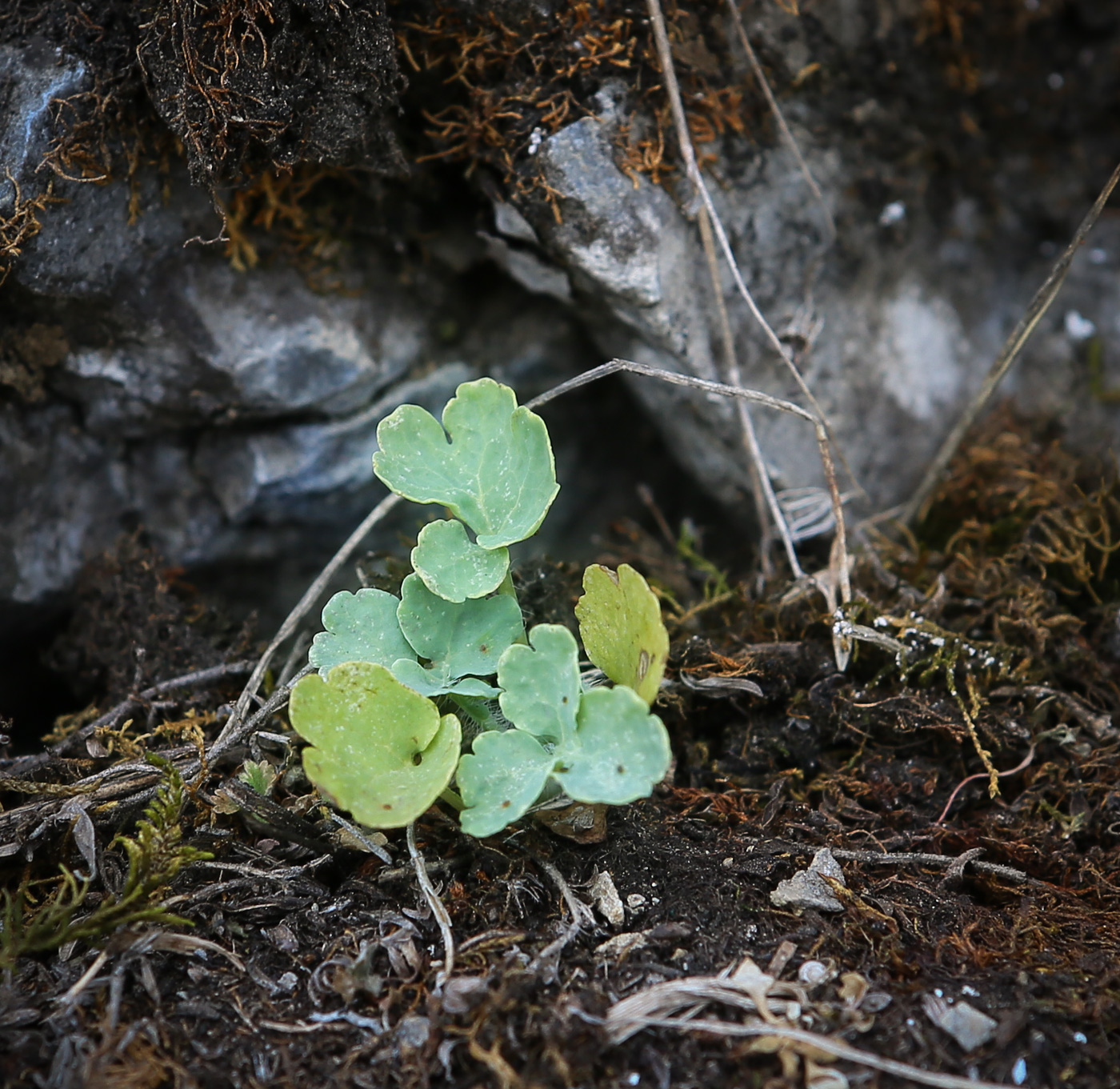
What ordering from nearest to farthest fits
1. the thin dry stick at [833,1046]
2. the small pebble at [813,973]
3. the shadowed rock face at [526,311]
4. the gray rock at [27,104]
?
the thin dry stick at [833,1046] → the small pebble at [813,973] → the gray rock at [27,104] → the shadowed rock face at [526,311]

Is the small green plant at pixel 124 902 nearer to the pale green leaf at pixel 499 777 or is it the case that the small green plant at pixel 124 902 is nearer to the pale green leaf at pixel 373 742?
the pale green leaf at pixel 373 742

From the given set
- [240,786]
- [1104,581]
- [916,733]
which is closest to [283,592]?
[240,786]

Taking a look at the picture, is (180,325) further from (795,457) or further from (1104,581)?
(1104,581)

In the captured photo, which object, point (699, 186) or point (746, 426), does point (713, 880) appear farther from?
point (699, 186)

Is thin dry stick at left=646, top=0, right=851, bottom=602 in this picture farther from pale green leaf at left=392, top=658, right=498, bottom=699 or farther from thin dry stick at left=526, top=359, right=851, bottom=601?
pale green leaf at left=392, top=658, right=498, bottom=699

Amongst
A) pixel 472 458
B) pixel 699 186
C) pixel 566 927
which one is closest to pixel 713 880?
pixel 566 927

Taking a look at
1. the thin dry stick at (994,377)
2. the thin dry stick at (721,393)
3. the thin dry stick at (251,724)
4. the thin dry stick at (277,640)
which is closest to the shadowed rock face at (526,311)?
the thin dry stick at (994,377)
